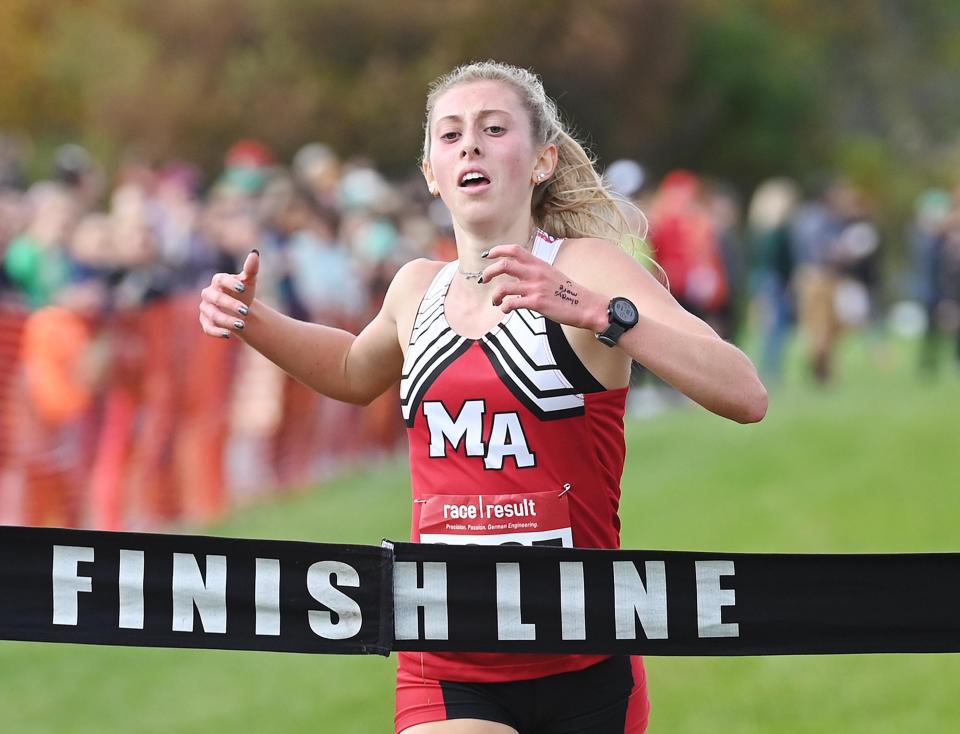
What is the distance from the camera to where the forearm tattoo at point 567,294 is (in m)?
3.76

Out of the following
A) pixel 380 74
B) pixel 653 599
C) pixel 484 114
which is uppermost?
pixel 380 74

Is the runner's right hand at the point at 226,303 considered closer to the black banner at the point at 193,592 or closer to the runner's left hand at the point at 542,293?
the black banner at the point at 193,592

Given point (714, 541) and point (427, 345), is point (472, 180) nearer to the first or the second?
point (427, 345)

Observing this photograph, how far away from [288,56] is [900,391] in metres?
26.5

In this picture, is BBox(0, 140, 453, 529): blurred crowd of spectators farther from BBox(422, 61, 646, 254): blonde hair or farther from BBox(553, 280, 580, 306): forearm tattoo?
BBox(553, 280, 580, 306): forearm tattoo

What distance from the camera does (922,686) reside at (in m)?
9.13

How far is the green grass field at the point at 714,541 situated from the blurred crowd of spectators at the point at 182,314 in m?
0.64

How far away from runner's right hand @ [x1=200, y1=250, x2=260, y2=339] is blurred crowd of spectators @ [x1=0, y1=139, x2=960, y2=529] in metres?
2.96

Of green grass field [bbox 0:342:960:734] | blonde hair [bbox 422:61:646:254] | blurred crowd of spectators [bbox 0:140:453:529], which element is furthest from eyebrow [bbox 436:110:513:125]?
blurred crowd of spectators [bbox 0:140:453:529]

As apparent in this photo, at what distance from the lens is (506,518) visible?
4152 millimetres

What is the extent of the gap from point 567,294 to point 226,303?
39.6 inches

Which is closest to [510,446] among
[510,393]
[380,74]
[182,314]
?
[510,393]

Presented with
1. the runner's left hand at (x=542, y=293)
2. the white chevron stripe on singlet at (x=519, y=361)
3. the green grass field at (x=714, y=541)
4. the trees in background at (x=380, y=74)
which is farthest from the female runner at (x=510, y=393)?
the trees in background at (x=380, y=74)

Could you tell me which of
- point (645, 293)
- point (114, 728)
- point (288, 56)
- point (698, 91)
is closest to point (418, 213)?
point (114, 728)
